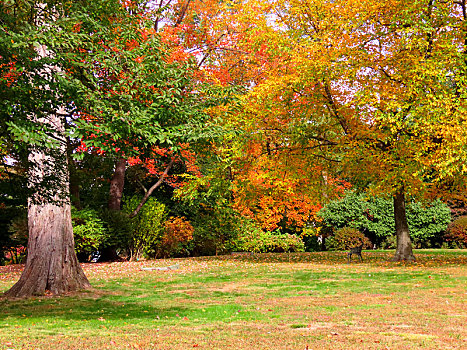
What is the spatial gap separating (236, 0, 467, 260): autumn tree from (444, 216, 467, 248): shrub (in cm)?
1054

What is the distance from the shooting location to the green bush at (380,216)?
1041 inches

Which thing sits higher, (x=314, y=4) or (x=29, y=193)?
(x=314, y=4)

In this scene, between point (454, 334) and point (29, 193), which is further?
point (29, 193)

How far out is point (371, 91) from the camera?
1490cm

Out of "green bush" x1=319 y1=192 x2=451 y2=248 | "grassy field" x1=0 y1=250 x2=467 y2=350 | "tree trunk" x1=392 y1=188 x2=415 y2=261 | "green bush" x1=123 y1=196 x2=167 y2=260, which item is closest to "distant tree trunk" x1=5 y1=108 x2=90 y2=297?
A: "grassy field" x1=0 y1=250 x2=467 y2=350

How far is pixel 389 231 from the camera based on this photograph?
89.5ft

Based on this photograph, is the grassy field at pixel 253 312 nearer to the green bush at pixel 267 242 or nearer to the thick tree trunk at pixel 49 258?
the thick tree trunk at pixel 49 258

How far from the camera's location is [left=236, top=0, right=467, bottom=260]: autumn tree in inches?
543

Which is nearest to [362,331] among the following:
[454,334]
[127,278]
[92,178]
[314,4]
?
[454,334]

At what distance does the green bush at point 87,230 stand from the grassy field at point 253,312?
143 inches

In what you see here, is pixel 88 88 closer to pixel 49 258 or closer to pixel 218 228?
pixel 49 258

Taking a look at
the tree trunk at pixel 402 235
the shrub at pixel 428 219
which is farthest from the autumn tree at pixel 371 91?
the shrub at pixel 428 219

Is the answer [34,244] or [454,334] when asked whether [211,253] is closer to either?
[34,244]

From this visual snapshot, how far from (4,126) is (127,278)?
26.6 feet
